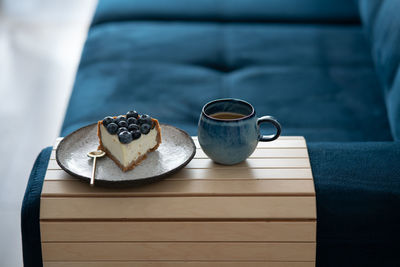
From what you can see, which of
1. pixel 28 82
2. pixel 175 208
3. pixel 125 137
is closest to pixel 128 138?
pixel 125 137

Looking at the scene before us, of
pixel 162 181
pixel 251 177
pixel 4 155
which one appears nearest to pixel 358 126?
pixel 251 177

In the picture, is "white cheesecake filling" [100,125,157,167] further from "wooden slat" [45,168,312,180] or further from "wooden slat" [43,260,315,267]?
"wooden slat" [43,260,315,267]

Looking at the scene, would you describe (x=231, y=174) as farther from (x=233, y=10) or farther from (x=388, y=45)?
(x=233, y=10)

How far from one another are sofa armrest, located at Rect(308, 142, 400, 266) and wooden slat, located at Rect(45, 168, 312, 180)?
5 cm

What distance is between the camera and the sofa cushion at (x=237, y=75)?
1.63 meters

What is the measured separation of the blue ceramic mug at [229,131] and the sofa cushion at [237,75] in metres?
0.40

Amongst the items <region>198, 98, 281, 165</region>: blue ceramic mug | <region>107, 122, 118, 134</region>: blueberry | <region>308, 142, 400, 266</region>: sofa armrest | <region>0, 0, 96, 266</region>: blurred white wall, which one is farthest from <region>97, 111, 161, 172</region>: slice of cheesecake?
<region>0, 0, 96, 266</region>: blurred white wall

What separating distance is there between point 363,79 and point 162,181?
0.98 meters

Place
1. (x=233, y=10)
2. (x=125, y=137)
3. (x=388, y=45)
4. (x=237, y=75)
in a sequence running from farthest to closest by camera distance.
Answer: (x=233, y=10) < (x=237, y=75) < (x=388, y=45) < (x=125, y=137)

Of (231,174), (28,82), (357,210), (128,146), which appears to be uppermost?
(128,146)

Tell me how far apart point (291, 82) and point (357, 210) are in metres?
0.75

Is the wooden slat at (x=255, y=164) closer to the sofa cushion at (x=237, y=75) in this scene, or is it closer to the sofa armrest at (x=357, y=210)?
the sofa armrest at (x=357, y=210)

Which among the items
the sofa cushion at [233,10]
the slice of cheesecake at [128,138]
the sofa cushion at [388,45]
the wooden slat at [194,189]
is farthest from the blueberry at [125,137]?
the sofa cushion at [233,10]

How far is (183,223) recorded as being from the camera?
1.08 m
